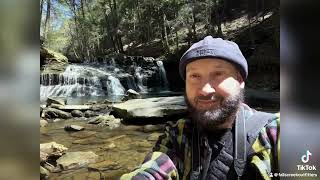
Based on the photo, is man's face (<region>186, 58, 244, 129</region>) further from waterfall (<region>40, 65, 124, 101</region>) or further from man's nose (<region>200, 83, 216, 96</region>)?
waterfall (<region>40, 65, 124, 101</region>)

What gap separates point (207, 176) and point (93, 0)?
3.90ft

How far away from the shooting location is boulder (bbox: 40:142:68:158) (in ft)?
7.51

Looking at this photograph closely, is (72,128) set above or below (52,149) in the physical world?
above

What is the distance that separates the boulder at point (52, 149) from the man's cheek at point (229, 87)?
0.96 m

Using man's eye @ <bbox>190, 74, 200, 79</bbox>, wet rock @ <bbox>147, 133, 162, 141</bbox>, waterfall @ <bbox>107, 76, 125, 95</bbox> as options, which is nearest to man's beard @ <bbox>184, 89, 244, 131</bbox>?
man's eye @ <bbox>190, 74, 200, 79</bbox>

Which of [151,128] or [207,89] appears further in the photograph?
A: [151,128]

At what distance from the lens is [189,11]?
231 cm

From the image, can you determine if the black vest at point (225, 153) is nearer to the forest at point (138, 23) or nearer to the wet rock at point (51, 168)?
the forest at point (138, 23)

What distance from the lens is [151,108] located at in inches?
93.4

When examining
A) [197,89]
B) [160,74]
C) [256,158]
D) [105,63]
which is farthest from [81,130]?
[256,158]

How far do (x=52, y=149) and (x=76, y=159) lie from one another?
0.48 ft

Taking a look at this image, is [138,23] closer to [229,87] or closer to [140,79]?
[140,79]
